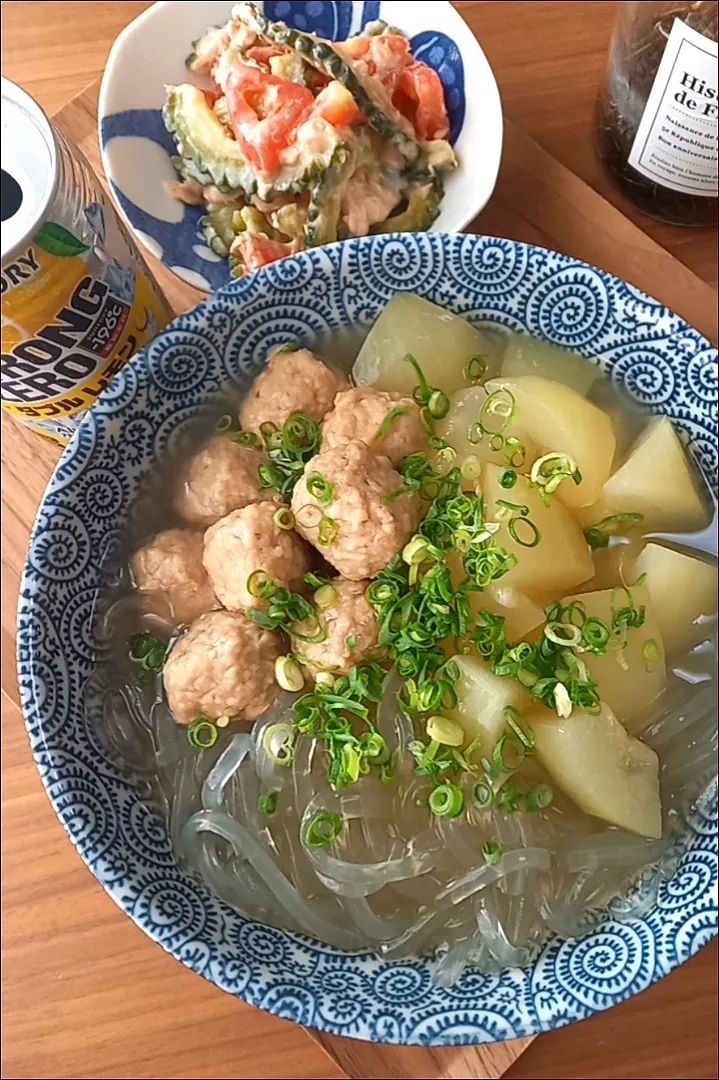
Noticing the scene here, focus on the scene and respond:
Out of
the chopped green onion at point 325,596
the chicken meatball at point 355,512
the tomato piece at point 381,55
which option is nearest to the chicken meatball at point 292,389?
the chicken meatball at point 355,512

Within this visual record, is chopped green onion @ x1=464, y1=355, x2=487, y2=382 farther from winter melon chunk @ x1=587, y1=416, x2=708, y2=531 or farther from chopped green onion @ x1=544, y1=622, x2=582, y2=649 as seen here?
chopped green onion @ x1=544, y1=622, x2=582, y2=649

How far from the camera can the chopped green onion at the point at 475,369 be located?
1.23 meters

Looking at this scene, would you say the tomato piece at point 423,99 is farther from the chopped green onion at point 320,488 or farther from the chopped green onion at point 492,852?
the chopped green onion at point 492,852

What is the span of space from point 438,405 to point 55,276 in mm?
453

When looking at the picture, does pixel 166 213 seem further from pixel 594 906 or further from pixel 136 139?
pixel 594 906

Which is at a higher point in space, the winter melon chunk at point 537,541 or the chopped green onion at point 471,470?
the chopped green onion at point 471,470

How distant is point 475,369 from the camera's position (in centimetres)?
124

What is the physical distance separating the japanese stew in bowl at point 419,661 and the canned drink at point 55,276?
0.17 meters

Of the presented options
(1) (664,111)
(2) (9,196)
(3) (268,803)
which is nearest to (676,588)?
(3) (268,803)

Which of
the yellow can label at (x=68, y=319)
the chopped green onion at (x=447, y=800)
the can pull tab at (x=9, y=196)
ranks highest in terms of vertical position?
the can pull tab at (x=9, y=196)

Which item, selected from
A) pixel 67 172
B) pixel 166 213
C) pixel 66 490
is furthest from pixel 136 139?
pixel 66 490

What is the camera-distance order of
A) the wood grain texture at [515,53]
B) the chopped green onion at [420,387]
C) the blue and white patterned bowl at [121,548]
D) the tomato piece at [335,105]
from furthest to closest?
the wood grain texture at [515,53] < the tomato piece at [335,105] < the chopped green onion at [420,387] < the blue and white patterned bowl at [121,548]

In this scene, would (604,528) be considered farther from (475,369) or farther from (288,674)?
(288,674)

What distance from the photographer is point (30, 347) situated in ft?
3.51
